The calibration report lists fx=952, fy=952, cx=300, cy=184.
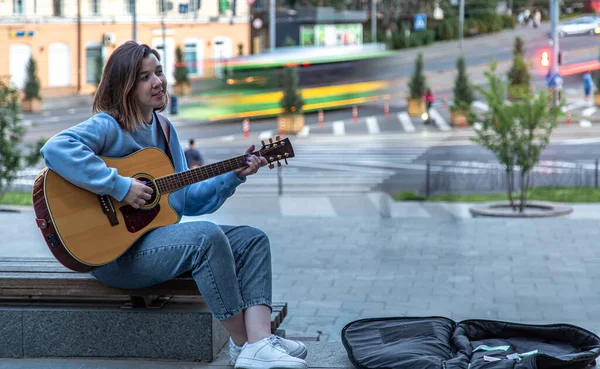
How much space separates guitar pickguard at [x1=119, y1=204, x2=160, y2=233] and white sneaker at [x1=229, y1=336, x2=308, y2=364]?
650 mm

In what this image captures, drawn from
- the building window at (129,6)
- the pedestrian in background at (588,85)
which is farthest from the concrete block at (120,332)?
the pedestrian in background at (588,85)

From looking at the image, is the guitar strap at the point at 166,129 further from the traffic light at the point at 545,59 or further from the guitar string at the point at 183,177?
the traffic light at the point at 545,59

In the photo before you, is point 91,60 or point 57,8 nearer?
point 91,60

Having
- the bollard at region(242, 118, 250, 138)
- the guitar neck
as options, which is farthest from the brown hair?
the bollard at region(242, 118, 250, 138)

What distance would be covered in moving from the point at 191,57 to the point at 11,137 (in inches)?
130

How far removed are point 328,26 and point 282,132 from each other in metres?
4.76

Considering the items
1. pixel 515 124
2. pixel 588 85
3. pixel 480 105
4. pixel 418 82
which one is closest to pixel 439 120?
pixel 418 82

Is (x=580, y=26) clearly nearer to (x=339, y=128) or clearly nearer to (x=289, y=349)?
(x=339, y=128)

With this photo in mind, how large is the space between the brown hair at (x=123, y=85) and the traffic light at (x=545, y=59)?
57.3ft

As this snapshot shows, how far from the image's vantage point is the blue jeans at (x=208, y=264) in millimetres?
4023

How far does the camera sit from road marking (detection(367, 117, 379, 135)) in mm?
18875

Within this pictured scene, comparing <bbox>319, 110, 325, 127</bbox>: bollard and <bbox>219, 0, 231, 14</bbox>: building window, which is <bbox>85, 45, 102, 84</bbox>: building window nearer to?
<bbox>219, 0, 231, 14</bbox>: building window

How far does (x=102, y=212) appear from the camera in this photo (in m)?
4.11

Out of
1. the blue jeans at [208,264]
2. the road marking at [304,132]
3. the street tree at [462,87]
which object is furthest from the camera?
the road marking at [304,132]
